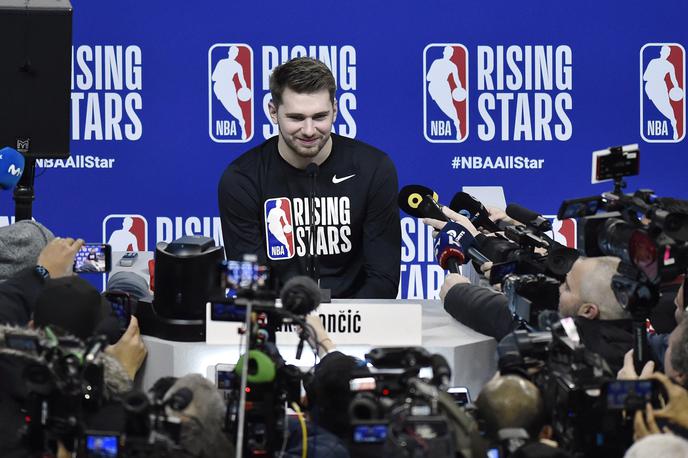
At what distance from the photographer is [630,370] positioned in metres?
3.21

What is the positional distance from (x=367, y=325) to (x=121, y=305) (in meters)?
0.73

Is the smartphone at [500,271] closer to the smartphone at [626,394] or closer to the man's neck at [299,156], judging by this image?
the man's neck at [299,156]

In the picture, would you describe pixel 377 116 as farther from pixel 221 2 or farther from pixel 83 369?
pixel 83 369

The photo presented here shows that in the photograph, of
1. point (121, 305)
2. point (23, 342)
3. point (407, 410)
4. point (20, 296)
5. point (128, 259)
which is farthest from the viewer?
point (128, 259)

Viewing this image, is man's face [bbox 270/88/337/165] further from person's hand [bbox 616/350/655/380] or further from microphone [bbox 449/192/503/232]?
person's hand [bbox 616/350/655/380]

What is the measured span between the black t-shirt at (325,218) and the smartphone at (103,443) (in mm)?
2172

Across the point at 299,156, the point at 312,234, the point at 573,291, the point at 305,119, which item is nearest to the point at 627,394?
the point at 573,291

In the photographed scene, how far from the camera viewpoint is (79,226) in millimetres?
6590

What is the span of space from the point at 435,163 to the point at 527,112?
55 cm

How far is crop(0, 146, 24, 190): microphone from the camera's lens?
4.85 m

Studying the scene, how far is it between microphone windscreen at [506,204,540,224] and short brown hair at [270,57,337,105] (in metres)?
0.85

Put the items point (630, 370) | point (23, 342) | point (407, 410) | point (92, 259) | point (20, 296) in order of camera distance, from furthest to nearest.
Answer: point (92, 259), point (20, 296), point (630, 370), point (23, 342), point (407, 410)

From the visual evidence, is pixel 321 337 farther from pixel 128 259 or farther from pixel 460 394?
pixel 128 259

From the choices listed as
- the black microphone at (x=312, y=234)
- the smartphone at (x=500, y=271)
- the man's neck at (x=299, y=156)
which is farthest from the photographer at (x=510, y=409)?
the man's neck at (x=299, y=156)
